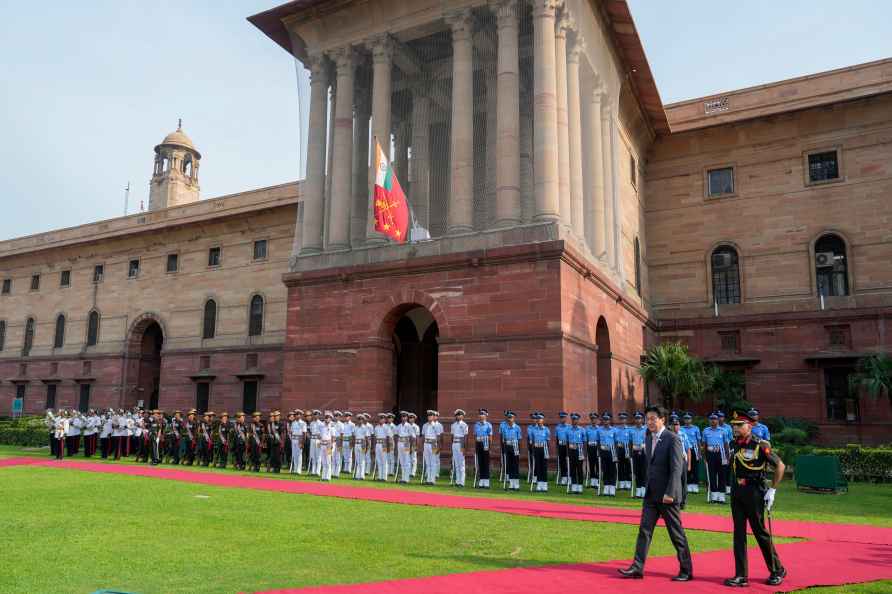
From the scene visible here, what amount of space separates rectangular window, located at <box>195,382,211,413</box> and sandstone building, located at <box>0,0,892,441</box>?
13 cm

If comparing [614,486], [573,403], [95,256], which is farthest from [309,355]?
[95,256]

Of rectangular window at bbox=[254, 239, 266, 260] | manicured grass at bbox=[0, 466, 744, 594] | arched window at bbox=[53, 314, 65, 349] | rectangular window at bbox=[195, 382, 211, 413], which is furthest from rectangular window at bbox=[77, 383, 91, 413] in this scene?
manicured grass at bbox=[0, 466, 744, 594]

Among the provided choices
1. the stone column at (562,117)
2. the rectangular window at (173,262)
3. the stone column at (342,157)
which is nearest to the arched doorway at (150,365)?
the rectangular window at (173,262)

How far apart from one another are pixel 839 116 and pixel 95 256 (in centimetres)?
4439

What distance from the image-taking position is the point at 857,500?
16.2m

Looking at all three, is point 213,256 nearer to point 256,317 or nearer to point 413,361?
point 256,317

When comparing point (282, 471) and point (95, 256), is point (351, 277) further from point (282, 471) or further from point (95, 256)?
point (95, 256)

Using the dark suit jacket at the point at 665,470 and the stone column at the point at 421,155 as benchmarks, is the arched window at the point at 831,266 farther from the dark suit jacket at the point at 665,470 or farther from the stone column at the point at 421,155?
the dark suit jacket at the point at 665,470

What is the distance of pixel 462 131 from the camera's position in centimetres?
2323

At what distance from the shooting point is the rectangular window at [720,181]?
109 feet

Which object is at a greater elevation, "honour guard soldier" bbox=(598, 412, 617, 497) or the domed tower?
the domed tower

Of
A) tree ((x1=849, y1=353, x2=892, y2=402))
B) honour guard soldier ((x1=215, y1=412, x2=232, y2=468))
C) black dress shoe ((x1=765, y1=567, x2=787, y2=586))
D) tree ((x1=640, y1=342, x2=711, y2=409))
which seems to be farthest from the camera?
tree ((x1=640, y1=342, x2=711, y2=409))

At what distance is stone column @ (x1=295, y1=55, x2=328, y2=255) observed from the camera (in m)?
25.8

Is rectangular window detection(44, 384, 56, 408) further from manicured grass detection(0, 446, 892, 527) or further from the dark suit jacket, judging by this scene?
the dark suit jacket
